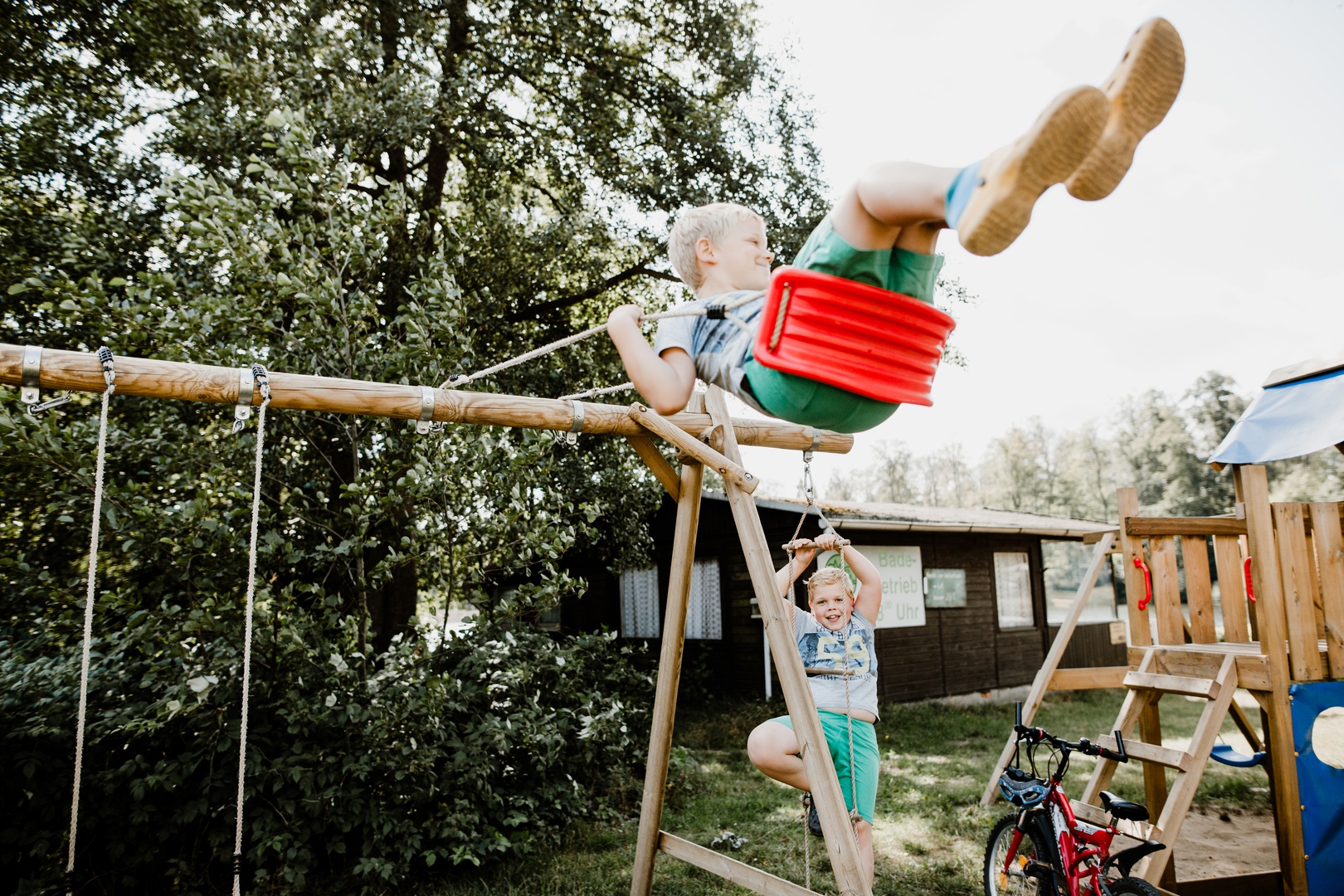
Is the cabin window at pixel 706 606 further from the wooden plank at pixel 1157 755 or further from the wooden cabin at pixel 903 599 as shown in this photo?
the wooden plank at pixel 1157 755

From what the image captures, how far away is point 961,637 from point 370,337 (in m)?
10.4

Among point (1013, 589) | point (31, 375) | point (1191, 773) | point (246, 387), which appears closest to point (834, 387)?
point (246, 387)

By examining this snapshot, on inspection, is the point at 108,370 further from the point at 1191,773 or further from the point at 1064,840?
the point at 1191,773

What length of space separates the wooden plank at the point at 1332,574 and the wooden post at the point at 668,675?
3.15 metres

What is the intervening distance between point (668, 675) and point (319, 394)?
1.88m

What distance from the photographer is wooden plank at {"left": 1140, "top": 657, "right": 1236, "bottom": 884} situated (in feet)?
12.1

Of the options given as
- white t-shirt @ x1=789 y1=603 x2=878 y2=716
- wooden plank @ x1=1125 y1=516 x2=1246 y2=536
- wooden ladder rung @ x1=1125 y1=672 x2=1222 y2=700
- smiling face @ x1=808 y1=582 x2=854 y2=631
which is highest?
wooden plank @ x1=1125 y1=516 x2=1246 y2=536

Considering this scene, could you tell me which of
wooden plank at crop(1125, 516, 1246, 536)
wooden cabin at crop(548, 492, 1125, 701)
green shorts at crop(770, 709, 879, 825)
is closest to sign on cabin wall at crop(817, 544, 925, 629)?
wooden cabin at crop(548, 492, 1125, 701)

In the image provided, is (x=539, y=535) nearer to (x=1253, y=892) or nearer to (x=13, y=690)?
(x=13, y=690)

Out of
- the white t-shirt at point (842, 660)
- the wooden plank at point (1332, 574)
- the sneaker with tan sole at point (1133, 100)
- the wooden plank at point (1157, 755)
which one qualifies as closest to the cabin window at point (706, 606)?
the wooden plank at point (1157, 755)

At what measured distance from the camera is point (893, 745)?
8.69 meters

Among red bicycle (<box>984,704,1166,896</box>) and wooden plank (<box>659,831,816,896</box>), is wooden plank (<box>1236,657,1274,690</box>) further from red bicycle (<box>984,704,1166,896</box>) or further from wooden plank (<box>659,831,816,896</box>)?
wooden plank (<box>659,831,816,896</box>)

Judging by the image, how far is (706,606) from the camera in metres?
11.9

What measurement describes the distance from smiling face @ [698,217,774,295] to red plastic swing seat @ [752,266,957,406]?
0.60 meters
